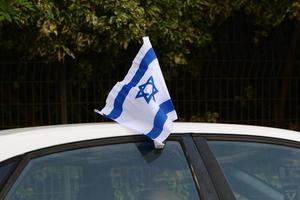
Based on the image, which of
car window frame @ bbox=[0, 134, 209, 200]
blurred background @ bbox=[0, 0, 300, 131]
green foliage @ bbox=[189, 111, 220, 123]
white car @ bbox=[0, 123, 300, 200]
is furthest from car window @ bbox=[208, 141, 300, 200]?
green foliage @ bbox=[189, 111, 220, 123]

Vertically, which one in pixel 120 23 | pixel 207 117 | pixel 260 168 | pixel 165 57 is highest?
pixel 120 23

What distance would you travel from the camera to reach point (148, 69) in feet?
10.3

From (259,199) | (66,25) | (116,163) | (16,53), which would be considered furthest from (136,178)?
(16,53)

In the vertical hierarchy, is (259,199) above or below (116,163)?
below

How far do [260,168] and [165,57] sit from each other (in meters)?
3.58

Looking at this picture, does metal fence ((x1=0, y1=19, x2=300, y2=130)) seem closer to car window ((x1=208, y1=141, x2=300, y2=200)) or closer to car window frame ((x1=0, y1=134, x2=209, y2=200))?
car window ((x1=208, y1=141, x2=300, y2=200))

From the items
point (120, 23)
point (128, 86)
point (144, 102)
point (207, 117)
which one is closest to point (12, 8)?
point (120, 23)

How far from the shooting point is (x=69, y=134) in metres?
2.89

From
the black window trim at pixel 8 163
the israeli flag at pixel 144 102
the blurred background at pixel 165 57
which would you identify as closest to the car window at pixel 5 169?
the black window trim at pixel 8 163

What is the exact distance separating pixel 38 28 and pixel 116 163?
11.1 feet

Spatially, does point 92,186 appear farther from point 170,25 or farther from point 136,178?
point 170,25

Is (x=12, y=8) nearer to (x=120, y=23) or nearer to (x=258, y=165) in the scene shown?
(x=120, y=23)

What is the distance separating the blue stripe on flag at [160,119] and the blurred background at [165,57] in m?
2.55

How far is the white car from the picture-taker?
→ 278 centimetres
